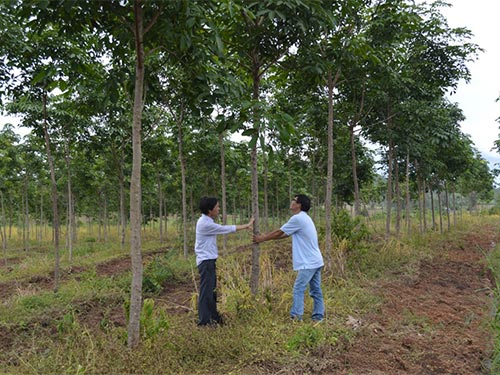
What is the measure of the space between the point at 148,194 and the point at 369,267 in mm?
14627

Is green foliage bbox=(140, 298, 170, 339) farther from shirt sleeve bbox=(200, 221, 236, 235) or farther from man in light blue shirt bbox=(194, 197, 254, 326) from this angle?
shirt sleeve bbox=(200, 221, 236, 235)

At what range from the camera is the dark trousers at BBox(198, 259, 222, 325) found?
4.57m

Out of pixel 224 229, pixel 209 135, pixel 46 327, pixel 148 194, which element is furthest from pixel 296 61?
pixel 148 194

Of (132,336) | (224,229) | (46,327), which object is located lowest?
(46,327)

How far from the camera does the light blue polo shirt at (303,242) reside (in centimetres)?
478

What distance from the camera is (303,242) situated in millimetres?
4848

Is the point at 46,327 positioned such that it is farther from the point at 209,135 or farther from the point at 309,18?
the point at 209,135

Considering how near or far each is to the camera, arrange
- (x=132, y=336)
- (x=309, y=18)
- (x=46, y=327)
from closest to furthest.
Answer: (x=132, y=336) < (x=309, y=18) < (x=46, y=327)

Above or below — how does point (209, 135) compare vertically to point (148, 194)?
above

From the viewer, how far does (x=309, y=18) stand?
4316mm

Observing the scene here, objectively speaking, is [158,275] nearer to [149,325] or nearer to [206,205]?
[206,205]

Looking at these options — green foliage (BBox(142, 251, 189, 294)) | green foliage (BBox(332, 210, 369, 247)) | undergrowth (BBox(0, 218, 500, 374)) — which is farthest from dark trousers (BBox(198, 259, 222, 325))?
green foliage (BBox(332, 210, 369, 247))

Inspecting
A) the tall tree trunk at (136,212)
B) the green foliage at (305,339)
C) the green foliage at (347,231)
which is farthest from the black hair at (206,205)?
the green foliage at (347,231)

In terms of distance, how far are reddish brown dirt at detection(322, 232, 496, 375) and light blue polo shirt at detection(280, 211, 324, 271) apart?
0.93 meters
